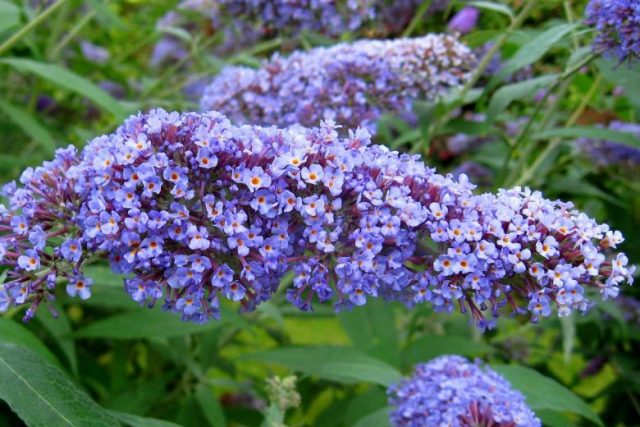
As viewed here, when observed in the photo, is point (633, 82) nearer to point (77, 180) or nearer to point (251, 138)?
point (251, 138)

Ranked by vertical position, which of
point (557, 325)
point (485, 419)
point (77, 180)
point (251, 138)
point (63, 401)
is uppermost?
point (557, 325)

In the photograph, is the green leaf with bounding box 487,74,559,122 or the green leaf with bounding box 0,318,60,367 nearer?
the green leaf with bounding box 0,318,60,367

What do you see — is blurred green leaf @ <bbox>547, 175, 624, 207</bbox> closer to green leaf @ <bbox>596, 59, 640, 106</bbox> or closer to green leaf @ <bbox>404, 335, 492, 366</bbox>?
green leaf @ <bbox>596, 59, 640, 106</bbox>

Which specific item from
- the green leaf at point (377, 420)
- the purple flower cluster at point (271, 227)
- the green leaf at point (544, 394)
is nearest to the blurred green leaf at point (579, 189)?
the green leaf at point (544, 394)

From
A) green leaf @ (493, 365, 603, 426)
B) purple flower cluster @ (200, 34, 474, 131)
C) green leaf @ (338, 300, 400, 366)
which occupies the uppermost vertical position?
purple flower cluster @ (200, 34, 474, 131)

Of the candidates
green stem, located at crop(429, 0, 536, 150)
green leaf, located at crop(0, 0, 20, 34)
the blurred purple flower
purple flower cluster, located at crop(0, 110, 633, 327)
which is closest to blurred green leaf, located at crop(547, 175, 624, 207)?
green stem, located at crop(429, 0, 536, 150)

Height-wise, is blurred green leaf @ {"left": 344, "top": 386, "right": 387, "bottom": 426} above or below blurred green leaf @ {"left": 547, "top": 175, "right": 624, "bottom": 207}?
below

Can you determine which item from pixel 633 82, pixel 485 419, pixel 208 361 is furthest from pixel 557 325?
pixel 485 419
